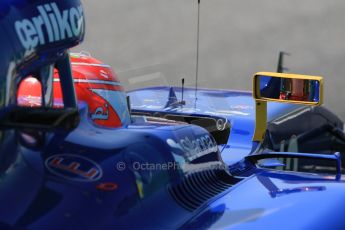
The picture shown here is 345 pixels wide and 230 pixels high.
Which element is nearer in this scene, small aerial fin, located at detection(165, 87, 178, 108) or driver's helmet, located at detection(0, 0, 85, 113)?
driver's helmet, located at detection(0, 0, 85, 113)

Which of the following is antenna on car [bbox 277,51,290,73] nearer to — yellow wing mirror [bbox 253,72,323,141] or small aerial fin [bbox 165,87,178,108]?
small aerial fin [bbox 165,87,178,108]

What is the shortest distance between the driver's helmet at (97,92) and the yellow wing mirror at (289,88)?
0.56 meters

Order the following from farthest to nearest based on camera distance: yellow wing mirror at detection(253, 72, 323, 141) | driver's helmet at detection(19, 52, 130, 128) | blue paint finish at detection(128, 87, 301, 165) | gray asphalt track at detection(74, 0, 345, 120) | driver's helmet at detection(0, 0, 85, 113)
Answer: gray asphalt track at detection(74, 0, 345, 120), blue paint finish at detection(128, 87, 301, 165), yellow wing mirror at detection(253, 72, 323, 141), driver's helmet at detection(19, 52, 130, 128), driver's helmet at detection(0, 0, 85, 113)

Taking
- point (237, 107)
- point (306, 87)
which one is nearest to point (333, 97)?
point (237, 107)

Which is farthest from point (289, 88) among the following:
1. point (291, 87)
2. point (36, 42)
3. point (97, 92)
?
point (36, 42)

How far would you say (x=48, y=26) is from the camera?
1109 millimetres

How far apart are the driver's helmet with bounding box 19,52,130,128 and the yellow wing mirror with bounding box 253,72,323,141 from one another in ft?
1.82

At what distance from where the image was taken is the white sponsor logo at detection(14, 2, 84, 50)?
3.50ft

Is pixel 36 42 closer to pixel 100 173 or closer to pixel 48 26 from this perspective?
pixel 48 26

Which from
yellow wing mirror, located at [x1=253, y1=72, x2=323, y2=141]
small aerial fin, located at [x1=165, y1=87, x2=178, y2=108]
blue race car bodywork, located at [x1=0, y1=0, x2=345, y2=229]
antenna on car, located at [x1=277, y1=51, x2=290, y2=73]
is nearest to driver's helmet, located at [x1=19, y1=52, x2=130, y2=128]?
blue race car bodywork, located at [x1=0, y1=0, x2=345, y2=229]

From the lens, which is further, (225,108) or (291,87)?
(225,108)

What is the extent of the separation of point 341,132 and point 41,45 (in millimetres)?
3032

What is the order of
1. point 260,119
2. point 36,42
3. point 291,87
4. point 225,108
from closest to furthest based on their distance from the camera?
point 36,42 < point 291,87 < point 260,119 < point 225,108

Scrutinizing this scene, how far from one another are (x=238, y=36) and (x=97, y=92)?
4.33 metres
